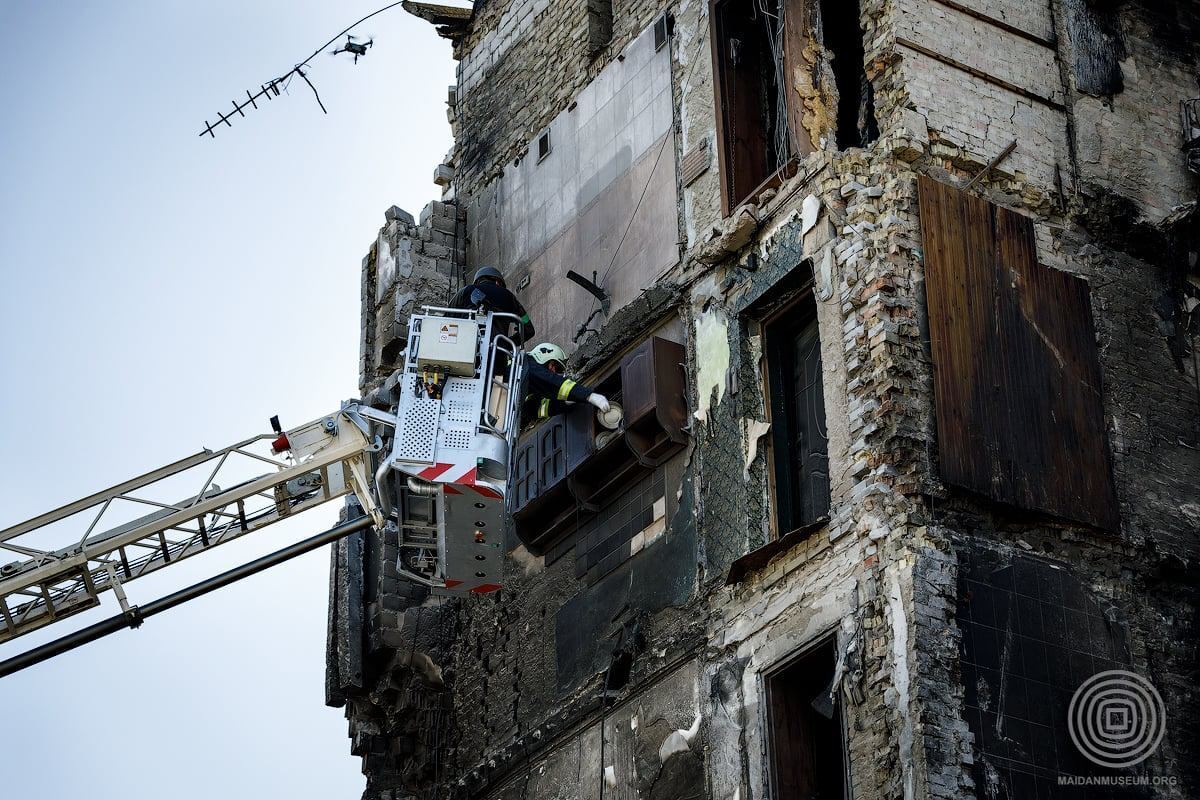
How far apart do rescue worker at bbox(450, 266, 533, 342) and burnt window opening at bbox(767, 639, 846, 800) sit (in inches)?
196

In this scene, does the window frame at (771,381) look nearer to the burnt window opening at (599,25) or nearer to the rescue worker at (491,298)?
the rescue worker at (491,298)

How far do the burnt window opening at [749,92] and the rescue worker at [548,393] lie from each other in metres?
2.17

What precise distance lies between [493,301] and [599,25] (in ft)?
15.2

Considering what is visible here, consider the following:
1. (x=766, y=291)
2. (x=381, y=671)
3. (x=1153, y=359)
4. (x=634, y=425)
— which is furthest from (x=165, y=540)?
(x=1153, y=359)

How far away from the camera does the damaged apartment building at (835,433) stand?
15305mm

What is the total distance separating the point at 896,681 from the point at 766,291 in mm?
4404

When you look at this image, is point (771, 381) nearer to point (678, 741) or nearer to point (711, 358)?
point (711, 358)

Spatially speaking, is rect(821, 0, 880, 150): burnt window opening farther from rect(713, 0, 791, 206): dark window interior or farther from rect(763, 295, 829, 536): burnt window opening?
rect(763, 295, 829, 536): burnt window opening

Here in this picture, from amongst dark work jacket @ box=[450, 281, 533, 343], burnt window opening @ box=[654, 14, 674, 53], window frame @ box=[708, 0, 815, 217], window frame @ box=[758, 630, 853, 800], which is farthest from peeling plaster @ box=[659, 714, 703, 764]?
burnt window opening @ box=[654, 14, 674, 53]

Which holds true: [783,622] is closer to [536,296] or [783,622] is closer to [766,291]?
[766,291]

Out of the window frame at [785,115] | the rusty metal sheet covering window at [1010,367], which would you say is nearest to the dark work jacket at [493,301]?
the window frame at [785,115]

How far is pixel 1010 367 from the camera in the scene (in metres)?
16.3

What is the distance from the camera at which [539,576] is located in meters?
20.3

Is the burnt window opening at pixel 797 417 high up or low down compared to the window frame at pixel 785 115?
down
